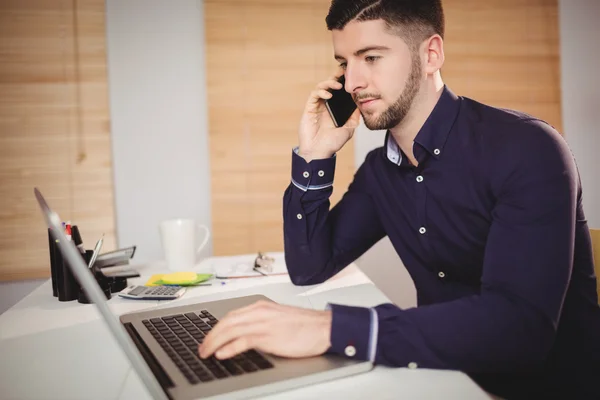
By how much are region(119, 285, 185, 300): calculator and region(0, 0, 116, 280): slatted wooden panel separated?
1.76m

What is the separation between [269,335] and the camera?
0.84 meters

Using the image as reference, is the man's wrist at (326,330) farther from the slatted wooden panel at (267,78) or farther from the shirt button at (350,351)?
the slatted wooden panel at (267,78)

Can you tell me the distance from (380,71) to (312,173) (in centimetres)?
33

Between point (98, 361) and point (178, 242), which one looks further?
point (178, 242)

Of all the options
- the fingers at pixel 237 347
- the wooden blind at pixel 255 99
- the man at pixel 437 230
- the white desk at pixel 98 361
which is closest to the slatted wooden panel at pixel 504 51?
the wooden blind at pixel 255 99

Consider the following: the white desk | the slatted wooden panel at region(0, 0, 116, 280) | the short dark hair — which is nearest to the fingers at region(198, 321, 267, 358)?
the white desk

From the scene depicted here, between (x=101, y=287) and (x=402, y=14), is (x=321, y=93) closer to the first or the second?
(x=402, y=14)

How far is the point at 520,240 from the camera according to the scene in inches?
38.2

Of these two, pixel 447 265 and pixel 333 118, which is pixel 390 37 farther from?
pixel 447 265

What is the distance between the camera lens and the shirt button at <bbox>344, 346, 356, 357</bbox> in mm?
840

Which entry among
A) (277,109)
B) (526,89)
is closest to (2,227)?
(277,109)

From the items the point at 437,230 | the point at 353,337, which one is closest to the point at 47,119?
the point at 437,230

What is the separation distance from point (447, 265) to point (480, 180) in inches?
9.4

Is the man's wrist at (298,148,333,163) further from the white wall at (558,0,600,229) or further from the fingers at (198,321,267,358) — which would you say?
the white wall at (558,0,600,229)
